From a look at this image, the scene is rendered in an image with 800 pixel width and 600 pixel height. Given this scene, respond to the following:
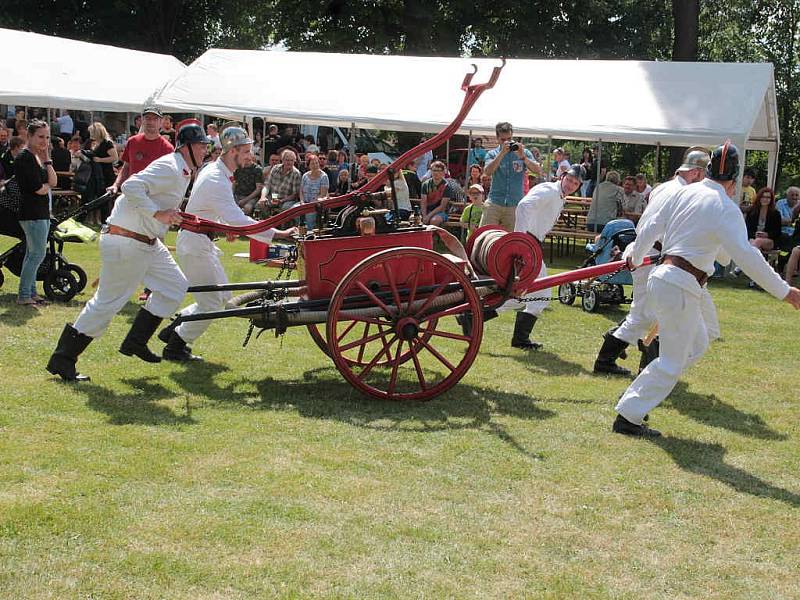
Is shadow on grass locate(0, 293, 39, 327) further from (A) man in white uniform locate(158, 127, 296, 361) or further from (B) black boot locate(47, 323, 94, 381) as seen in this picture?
(B) black boot locate(47, 323, 94, 381)

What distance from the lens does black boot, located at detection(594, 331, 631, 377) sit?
27.3 ft

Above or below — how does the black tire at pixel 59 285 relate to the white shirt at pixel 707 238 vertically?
below

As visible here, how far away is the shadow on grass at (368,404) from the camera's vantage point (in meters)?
6.58

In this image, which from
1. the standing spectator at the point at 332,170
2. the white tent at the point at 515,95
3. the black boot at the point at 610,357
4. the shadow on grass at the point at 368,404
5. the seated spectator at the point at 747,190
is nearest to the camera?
the shadow on grass at the point at 368,404

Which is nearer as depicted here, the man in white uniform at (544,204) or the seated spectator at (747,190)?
the man in white uniform at (544,204)

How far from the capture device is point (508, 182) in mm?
11688

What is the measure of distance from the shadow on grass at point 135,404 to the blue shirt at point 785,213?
1237 centimetres

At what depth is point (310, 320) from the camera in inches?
269

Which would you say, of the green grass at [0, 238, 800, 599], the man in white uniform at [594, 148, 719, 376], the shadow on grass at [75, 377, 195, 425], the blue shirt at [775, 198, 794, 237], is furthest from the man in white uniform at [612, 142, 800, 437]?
the blue shirt at [775, 198, 794, 237]

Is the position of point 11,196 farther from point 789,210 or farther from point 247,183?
point 789,210

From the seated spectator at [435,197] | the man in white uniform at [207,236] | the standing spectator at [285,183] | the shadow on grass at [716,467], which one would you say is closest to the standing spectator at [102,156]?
the standing spectator at [285,183]

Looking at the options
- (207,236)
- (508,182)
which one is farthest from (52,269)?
(508,182)

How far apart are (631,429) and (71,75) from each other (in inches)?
683

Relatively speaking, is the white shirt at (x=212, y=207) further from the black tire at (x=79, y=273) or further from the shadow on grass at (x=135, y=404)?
the black tire at (x=79, y=273)
